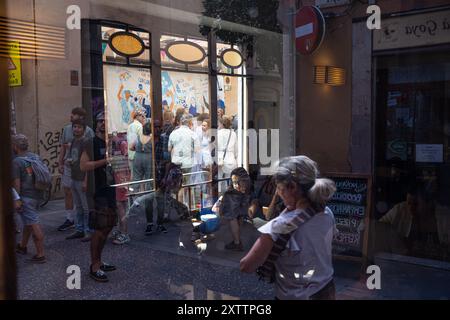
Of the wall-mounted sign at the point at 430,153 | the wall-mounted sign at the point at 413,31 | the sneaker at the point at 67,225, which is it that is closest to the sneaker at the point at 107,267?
the sneaker at the point at 67,225

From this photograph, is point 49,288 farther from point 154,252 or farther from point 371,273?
point 371,273

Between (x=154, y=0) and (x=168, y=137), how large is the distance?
3.30 metres

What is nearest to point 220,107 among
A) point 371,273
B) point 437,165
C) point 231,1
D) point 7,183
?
point 231,1

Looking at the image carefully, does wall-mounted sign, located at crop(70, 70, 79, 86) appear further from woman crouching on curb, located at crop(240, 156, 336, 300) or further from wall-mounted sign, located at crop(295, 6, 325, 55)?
woman crouching on curb, located at crop(240, 156, 336, 300)

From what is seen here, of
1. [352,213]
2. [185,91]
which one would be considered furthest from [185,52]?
[352,213]

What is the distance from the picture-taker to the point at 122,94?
9.30 m

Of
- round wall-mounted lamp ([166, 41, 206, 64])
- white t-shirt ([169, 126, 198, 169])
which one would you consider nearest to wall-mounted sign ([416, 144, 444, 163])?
white t-shirt ([169, 126, 198, 169])

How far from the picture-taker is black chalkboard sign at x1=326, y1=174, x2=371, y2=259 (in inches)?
205

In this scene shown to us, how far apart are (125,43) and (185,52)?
1192 mm

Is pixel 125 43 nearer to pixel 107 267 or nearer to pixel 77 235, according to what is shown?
pixel 77 235

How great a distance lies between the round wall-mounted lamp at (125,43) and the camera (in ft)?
29.3

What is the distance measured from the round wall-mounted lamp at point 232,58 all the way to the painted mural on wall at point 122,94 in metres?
1.50

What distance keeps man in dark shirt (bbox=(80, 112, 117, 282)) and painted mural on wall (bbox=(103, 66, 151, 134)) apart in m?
2.80

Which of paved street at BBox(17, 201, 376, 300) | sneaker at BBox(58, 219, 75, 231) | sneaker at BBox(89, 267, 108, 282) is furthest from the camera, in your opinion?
sneaker at BBox(58, 219, 75, 231)
